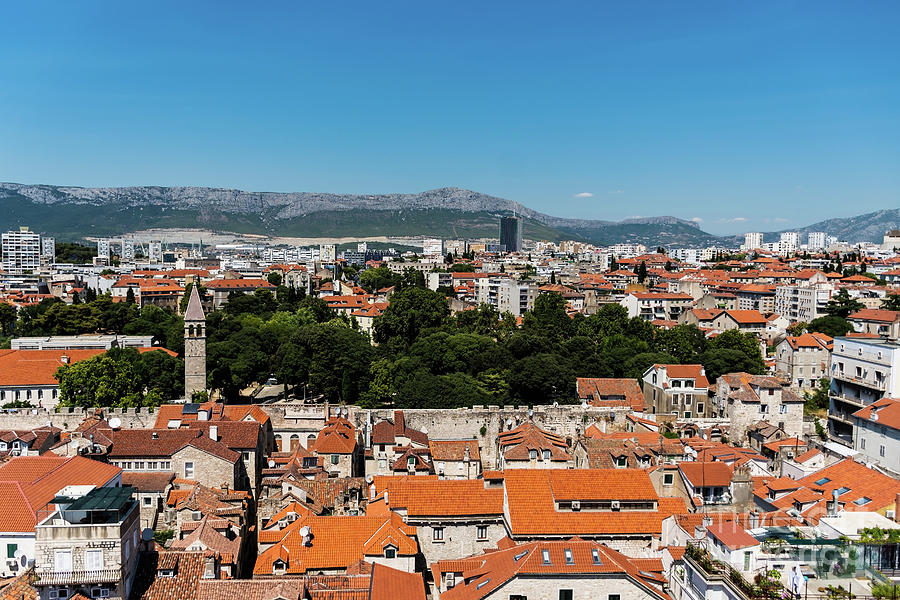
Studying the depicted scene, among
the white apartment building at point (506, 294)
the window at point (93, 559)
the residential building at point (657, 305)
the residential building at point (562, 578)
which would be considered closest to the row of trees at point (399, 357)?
the residential building at point (657, 305)

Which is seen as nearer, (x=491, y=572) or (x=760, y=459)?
(x=491, y=572)

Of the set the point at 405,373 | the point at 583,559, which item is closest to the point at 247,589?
the point at 583,559

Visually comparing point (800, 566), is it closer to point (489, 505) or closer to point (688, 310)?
point (489, 505)

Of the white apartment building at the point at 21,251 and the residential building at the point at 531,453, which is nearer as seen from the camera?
the residential building at the point at 531,453

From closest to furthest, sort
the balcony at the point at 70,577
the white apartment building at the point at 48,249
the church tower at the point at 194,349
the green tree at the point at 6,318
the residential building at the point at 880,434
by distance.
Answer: the balcony at the point at 70,577
the residential building at the point at 880,434
the church tower at the point at 194,349
the green tree at the point at 6,318
the white apartment building at the point at 48,249

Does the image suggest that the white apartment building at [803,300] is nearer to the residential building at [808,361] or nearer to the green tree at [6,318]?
the residential building at [808,361]

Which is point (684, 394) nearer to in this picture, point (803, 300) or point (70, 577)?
point (70, 577)

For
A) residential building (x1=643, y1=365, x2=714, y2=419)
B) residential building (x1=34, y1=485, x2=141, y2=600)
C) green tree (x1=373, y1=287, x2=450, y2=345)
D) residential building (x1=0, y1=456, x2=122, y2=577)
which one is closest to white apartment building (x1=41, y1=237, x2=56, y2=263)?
green tree (x1=373, y1=287, x2=450, y2=345)
